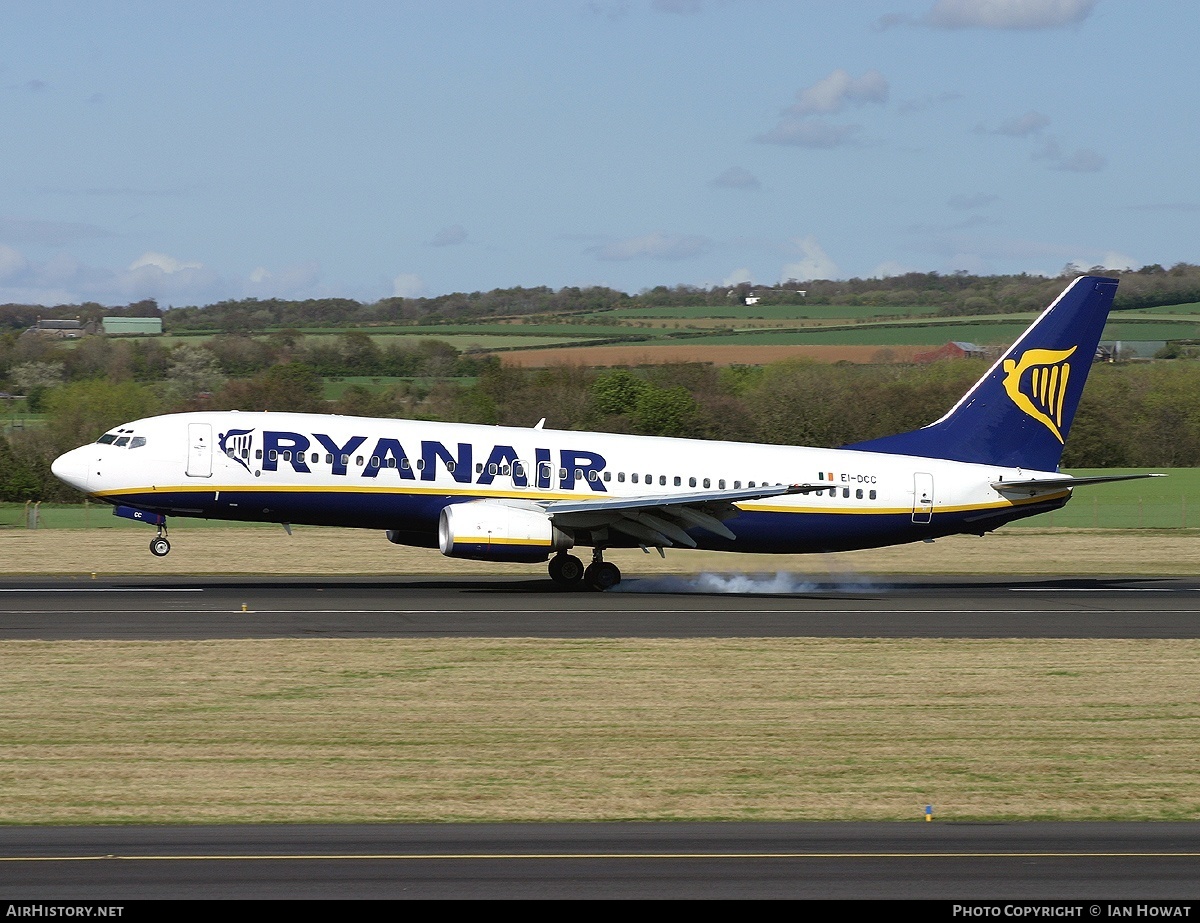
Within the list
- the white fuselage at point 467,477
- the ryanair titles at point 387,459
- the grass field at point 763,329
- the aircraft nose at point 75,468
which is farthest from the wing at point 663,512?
the grass field at point 763,329

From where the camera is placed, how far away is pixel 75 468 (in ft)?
108

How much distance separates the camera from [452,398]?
9200cm

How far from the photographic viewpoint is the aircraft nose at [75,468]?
32.8 meters

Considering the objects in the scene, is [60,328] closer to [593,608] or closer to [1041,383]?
[1041,383]

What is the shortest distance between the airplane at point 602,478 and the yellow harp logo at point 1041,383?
0.04 meters

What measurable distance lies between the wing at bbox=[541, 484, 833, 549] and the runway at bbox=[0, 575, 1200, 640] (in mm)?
1555

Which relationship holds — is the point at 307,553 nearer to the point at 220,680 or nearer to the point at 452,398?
the point at 220,680

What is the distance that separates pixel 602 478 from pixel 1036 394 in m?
11.6

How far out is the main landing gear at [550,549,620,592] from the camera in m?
34.2

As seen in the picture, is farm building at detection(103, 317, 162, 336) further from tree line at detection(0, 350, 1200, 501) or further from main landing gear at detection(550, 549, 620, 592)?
main landing gear at detection(550, 549, 620, 592)

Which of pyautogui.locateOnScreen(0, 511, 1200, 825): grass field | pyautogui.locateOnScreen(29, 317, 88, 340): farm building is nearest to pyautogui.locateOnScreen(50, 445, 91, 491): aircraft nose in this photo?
pyautogui.locateOnScreen(0, 511, 1200, 825): grass field

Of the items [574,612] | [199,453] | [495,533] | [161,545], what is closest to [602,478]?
[495,533]

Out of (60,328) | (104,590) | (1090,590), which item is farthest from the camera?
(60,328)

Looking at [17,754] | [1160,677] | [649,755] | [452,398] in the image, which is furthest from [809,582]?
[452,398]
